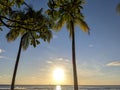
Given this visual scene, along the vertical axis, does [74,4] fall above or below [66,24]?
below

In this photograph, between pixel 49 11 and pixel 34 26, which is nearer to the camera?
pixel 49 11

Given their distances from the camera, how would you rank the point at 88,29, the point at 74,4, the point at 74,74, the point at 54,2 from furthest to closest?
the point at 88,29
the point at 74,74
the point at 74,4
the point at 54,2

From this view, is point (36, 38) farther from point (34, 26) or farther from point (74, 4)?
point (74, 4)

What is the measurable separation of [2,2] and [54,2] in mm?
2345

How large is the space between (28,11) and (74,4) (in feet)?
65.3

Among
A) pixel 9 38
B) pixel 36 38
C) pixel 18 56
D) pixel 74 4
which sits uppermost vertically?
pixel 9 38

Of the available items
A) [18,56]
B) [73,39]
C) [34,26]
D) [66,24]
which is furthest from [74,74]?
[34,26]

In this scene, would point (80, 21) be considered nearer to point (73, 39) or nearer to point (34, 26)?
point (73, 39)

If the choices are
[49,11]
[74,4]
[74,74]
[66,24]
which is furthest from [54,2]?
[66,24]

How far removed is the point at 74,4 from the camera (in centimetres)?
1127

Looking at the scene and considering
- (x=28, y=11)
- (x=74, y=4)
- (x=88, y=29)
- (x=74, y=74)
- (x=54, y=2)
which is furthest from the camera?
(x=28, y=11)

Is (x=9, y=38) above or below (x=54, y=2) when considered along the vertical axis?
above

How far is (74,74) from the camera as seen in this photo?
25.5 m

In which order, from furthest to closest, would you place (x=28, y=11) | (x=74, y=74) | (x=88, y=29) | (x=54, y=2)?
(x=28, y=11) < (x=88, y=29) < (x=74, y=74) < (x=54, y=2)
